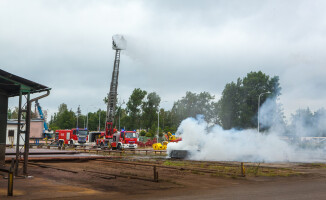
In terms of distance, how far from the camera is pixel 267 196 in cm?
1123

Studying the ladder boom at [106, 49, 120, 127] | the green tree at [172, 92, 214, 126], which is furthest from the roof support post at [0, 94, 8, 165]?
the green tree at [172, 92, 214, 126]

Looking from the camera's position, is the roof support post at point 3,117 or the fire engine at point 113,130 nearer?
the roof support post at point 3,117

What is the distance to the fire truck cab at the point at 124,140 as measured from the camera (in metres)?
45.3

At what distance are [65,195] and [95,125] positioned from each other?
107m

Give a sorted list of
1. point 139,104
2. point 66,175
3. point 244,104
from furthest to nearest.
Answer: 1. point 139,104
2. point 244,104
3. point 66,175

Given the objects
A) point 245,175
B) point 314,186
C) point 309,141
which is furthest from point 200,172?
point 309,141

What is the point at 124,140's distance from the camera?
48031 millimetres

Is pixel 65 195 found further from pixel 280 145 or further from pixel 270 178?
pixel 280 145

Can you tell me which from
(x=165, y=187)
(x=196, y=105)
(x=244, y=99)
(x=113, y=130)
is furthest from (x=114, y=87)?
(x=165, y=187)

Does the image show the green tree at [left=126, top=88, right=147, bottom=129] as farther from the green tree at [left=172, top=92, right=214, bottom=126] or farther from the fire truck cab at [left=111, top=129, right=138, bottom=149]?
the fire truck cab at [left=111, top=129, right=138, bottom=149]

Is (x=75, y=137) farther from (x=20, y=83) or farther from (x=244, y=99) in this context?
(x=20, y=83)

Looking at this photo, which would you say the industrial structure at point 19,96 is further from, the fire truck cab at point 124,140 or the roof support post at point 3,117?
the fire truck cab at point 124,140

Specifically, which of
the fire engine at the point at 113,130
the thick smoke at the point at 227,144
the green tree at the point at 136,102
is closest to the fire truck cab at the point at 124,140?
the fire engine at the point at 113,130

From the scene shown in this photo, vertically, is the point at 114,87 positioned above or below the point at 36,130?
above
